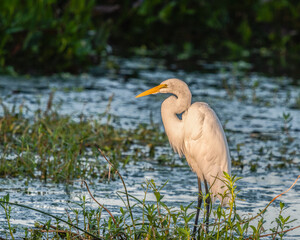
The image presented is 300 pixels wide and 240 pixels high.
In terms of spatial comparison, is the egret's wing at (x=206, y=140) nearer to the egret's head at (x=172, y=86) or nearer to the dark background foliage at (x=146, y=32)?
the egret's head at (x=172, y=86)

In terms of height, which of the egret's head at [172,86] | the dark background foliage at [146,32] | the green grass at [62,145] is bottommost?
the green grass at [62,145]

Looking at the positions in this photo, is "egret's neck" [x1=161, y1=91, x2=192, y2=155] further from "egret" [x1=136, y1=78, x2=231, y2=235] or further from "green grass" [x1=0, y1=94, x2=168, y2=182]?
"green grass" [x1=0, y1=94, x2=168, y2=182]

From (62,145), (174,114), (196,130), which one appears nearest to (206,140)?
(196,130)

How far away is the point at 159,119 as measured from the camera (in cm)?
818

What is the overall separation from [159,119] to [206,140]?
3712mm

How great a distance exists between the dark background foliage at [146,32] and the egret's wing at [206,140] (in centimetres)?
660

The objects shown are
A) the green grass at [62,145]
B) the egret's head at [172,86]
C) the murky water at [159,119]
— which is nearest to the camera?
the egret's head at [172,86]

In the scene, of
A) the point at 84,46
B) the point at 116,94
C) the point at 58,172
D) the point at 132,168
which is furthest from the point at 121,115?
the point at 84,46

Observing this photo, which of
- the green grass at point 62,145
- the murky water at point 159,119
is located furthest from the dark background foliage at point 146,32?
the green grass at point 62,145

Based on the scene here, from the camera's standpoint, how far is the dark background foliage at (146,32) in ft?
36.0

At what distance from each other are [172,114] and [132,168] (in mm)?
1598

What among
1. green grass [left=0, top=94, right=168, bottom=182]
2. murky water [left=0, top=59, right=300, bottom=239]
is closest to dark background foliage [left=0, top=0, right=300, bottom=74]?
murky water [left=0, top=59, right=300, bottom=239]

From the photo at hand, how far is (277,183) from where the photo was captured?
5723mm

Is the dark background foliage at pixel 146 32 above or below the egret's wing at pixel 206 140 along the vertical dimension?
above
